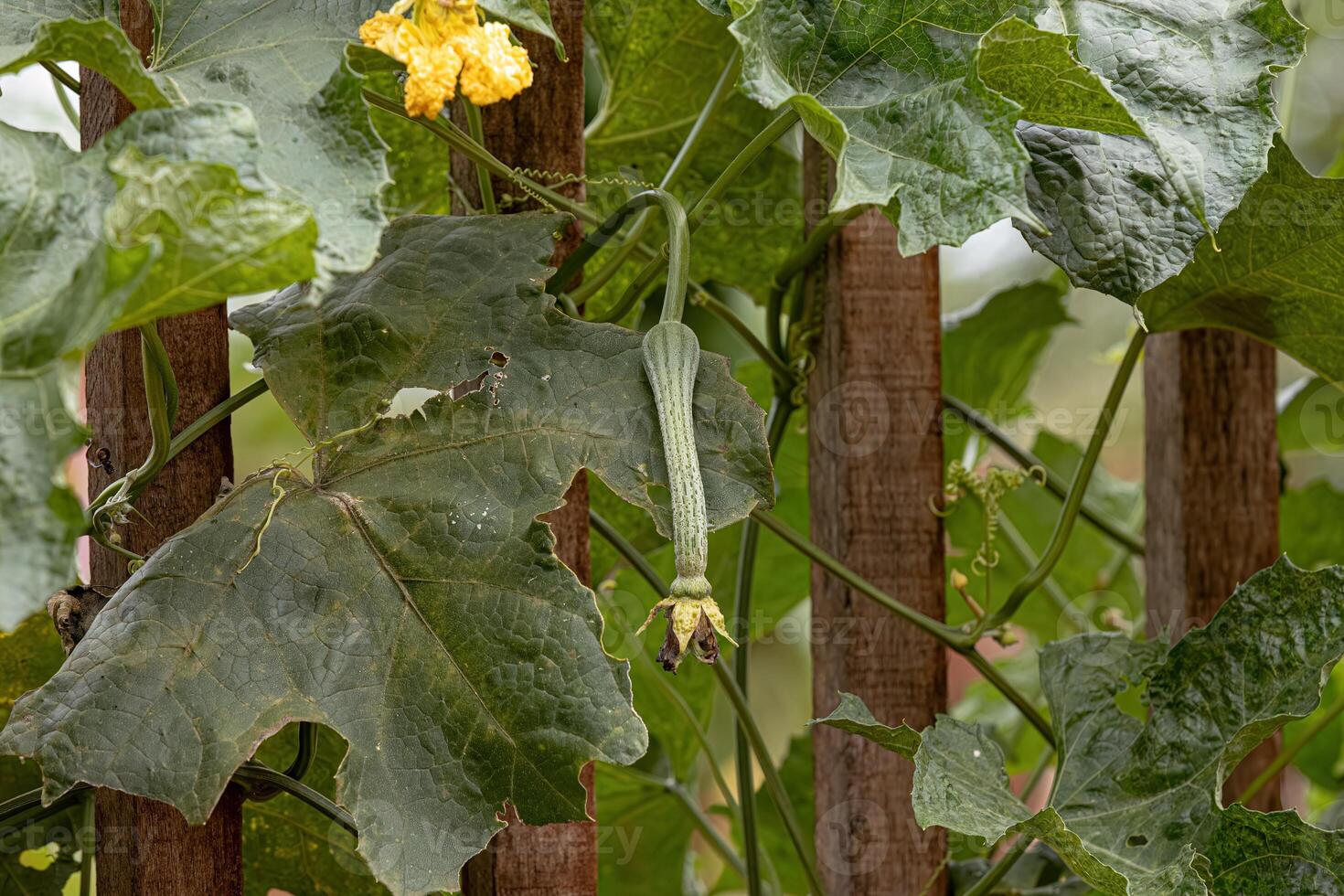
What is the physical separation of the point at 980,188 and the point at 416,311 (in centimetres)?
31

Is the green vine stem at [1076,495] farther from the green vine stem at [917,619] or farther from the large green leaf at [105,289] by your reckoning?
the large green leaf at [105,289]

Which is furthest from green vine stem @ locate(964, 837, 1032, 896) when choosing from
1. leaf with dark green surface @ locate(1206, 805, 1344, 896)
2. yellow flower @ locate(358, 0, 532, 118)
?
yellow flower @ locate(358, 0, 532, 118)

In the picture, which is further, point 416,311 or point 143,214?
point 416,311

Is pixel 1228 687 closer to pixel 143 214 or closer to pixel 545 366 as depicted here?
pixel 545 366

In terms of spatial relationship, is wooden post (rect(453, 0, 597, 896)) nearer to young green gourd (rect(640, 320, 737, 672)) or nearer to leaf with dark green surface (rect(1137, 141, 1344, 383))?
young green gourd (rect(640, 320, 737, 672))

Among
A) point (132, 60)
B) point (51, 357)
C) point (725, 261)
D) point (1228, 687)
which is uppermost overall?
point (725, 261)

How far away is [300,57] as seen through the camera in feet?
1.85

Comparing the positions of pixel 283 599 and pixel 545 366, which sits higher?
pixel 545 366

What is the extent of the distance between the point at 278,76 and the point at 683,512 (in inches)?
11.2

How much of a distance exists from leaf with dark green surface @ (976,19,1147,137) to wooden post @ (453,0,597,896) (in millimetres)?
299

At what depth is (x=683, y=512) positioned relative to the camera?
55cm

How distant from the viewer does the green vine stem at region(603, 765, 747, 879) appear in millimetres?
1166

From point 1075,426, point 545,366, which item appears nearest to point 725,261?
point 1075,426

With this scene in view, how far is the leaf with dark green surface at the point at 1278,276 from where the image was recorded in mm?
755
